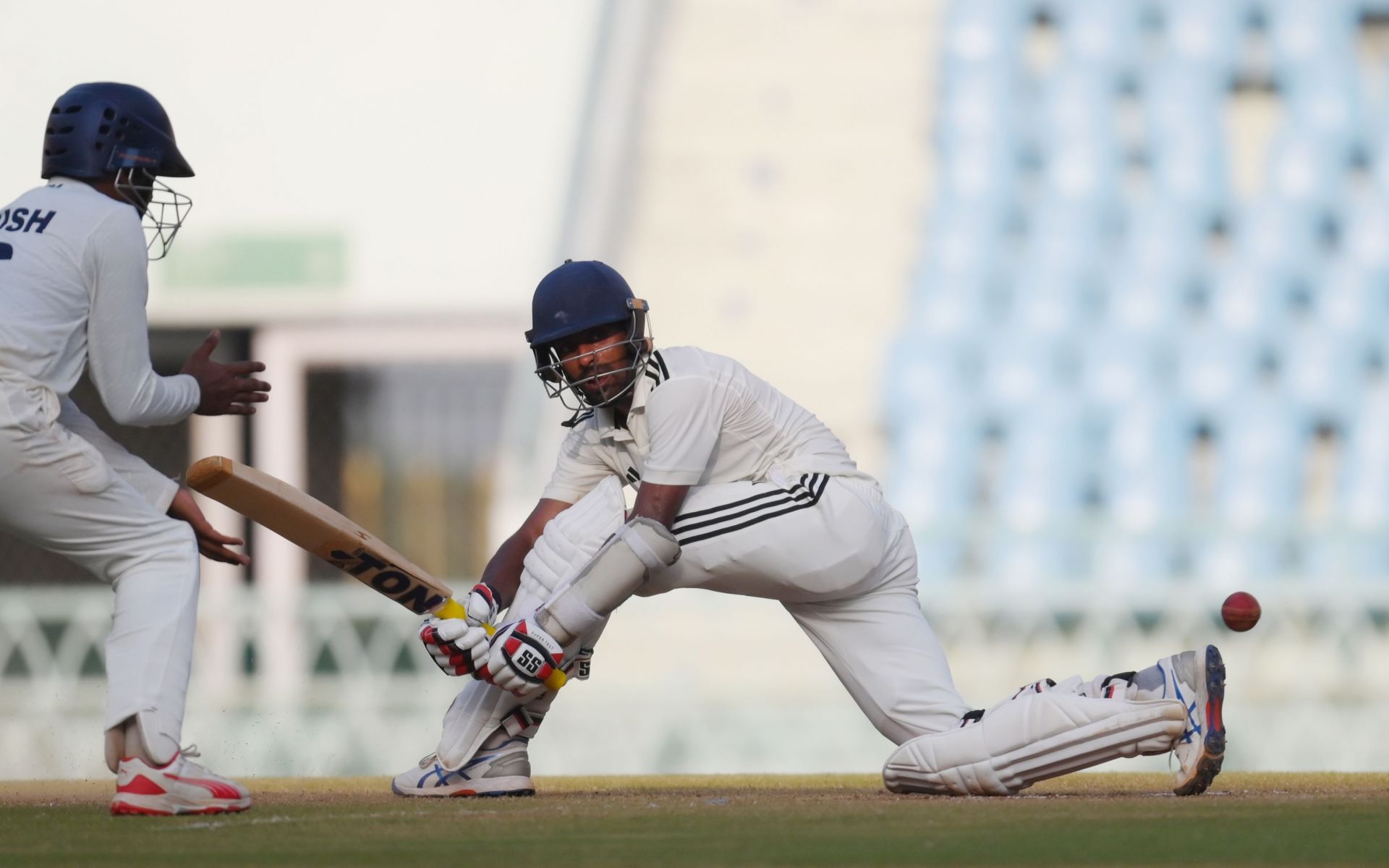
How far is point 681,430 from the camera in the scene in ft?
11.0

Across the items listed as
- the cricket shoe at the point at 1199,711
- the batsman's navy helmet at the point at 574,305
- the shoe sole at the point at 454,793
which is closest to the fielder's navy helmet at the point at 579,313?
the batsman's navy helmet at the point at 574,305

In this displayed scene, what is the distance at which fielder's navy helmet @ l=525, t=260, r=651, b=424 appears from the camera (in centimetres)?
343

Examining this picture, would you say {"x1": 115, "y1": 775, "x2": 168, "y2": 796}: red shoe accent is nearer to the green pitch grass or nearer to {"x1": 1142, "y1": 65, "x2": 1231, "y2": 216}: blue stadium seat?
the green pitch grass

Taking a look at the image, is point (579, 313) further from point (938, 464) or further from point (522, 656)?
point (938, 464)

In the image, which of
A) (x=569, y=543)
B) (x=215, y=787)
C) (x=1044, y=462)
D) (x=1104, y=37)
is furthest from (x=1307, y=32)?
(x=215, y=787)

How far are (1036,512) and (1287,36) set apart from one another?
2845 mm

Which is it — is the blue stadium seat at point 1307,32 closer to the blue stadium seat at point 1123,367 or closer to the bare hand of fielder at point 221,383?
the blue stadium seat at point 1123,367

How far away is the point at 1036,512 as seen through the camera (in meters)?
8.85

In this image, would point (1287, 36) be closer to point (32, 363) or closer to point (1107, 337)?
point (1107, 337)

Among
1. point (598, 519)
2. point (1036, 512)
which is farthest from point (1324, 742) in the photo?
point (598, 519)

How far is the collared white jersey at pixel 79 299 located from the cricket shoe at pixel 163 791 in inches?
23.3

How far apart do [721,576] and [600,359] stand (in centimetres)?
45

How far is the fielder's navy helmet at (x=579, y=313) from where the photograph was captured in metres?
3.43

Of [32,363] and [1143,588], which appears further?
[1143,588]
